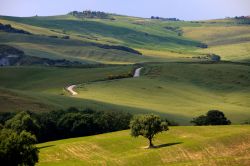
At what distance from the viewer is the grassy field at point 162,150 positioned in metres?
76.4

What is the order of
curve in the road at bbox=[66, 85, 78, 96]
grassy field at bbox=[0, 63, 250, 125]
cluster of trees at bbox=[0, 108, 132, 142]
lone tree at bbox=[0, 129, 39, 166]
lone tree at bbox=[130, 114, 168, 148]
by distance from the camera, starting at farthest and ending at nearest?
curve in the road at bbox=[66, 85, 78, 96]
grassy field at bbox=[0, 63, 250, 125]
cluster of trees at bbox=[0, 108, 132, 142]
lone tree at bbox=[130, 114, 168, 148]
lone tree at bbox=[0, 129, 39, 166]

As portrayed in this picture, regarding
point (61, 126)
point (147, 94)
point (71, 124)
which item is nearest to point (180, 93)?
point (147, 94)

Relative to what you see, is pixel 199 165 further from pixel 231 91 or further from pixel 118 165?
pixel 231 91

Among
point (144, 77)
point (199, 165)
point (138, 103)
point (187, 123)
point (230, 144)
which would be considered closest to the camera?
point (199, 165)

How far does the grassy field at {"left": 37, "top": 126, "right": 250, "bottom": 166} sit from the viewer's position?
3009 inches

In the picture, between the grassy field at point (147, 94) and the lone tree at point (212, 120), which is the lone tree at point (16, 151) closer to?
the lone tree at point (212, 120)

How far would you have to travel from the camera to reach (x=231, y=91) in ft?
591

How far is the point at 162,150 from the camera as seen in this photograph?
8225cm

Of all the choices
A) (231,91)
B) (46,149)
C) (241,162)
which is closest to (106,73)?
(231,91)

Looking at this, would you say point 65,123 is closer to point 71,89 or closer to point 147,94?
point 147,94

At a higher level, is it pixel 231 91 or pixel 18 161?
pixel 18 161

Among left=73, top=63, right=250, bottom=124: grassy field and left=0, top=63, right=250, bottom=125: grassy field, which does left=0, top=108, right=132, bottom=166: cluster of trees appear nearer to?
left=0, top=63, right=250, bottom=125: grassy field

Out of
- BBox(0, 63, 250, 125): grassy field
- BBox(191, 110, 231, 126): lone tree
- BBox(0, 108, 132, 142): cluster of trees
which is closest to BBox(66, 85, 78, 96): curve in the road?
BBox(0, 63, 250, 125): grassy field

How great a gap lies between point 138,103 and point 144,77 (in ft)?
141
